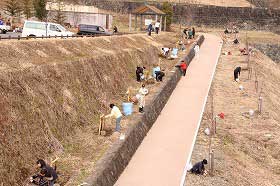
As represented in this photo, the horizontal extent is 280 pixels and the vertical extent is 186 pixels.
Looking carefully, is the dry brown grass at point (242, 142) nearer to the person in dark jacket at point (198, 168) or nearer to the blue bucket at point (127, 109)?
the person in dark jacket at point (198, 168)

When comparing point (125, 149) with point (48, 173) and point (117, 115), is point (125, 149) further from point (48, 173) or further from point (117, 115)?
point (48, 173)

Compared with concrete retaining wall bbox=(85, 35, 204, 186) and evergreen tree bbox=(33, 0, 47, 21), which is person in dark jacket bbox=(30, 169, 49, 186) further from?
evergreen tree bbox=(33, 0, 47, 21)

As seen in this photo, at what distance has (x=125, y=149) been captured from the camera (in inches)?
631

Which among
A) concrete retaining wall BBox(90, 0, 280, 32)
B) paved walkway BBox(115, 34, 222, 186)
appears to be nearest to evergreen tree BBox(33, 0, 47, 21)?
paved walkway BBox(115, 34, 222, 186)

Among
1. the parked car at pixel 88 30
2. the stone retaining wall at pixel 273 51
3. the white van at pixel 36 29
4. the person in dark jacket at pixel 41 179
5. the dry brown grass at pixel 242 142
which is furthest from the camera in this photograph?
the stone retaining wall at pixel 273 51

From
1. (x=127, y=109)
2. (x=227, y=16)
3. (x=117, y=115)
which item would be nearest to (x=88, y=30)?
(x=127, y=109)

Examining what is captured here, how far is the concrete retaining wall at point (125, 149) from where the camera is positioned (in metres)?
13.5

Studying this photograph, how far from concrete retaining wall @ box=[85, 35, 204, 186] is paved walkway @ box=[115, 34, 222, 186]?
249 millimetres

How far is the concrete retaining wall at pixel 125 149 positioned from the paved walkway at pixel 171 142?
0.25 m

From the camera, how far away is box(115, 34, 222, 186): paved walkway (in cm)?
1474

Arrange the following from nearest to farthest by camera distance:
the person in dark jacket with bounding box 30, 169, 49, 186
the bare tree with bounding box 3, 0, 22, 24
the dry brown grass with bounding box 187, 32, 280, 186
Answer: the person in dark jacket with bounding box 30, 169, 49, 186 < the dry brown grass with bounding box 187, 32, 280, 186 < the bare tree with bounding box 3, 0, 22, 24

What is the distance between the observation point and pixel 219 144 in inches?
788

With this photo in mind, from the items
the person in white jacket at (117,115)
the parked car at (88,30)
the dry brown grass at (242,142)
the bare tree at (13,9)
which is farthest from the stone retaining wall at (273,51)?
the person in white jacket at (117,115)

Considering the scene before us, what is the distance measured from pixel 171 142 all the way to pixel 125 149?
111 inches
